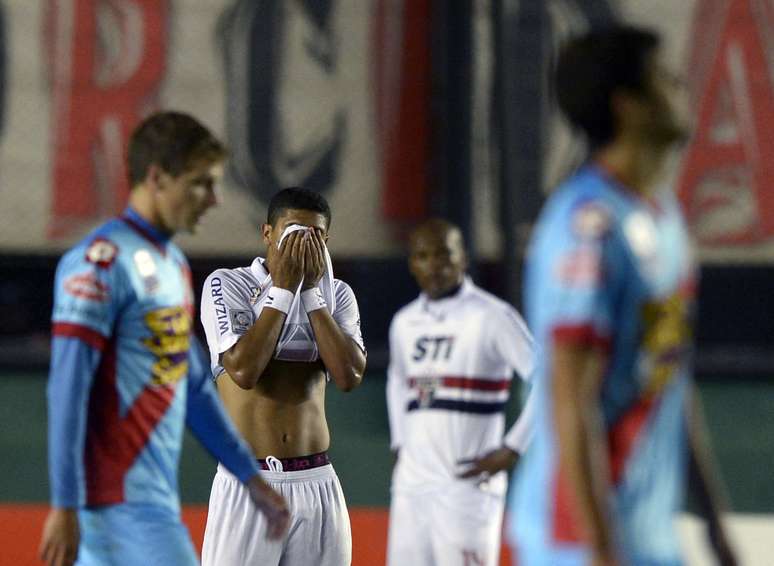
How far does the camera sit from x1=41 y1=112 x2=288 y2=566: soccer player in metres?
3.03

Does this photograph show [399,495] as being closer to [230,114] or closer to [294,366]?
[294,366]

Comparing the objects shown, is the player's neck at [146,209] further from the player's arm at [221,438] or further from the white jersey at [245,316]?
the white jersey at [245,316]

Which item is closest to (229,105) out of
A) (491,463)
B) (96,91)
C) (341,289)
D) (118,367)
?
(96,91)

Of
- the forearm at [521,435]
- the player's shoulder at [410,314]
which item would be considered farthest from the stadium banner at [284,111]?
the forearm at [521,435]

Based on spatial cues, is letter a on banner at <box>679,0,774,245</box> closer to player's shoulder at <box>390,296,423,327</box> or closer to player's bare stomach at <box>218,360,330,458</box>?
player's shoulder at <box>390,296,423,327</box>

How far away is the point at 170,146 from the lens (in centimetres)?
312

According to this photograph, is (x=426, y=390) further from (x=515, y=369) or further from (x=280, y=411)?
(x=280, y=411)

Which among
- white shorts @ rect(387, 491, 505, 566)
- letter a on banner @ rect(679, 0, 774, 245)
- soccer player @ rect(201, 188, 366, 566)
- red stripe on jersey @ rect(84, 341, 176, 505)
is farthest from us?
letter a on banner @ rect(679, 0, 774, 245)

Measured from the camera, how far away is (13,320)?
10.8 meters

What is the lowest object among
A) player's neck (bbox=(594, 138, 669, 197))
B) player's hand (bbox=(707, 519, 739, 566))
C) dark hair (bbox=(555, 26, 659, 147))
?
player's hand (bbox=(707, 519, 739, 566))

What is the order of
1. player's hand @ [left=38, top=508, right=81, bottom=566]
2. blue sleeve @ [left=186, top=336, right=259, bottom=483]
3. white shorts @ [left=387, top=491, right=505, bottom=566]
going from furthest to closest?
white shorts @ [left=387, top=491, right=505, bottom=566]
blue sleeve @ [left=186, top=336, right=259, bottom=483]
player's hand @ [left=38, top=508, right=81, bottom=566]

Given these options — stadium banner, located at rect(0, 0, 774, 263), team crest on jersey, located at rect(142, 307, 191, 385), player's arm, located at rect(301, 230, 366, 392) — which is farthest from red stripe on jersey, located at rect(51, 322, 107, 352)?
stadium banner, located at rect(0, 0, 774, 263)

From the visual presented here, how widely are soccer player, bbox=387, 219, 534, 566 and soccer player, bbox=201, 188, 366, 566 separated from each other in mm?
1181

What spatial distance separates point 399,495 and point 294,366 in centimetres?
150
